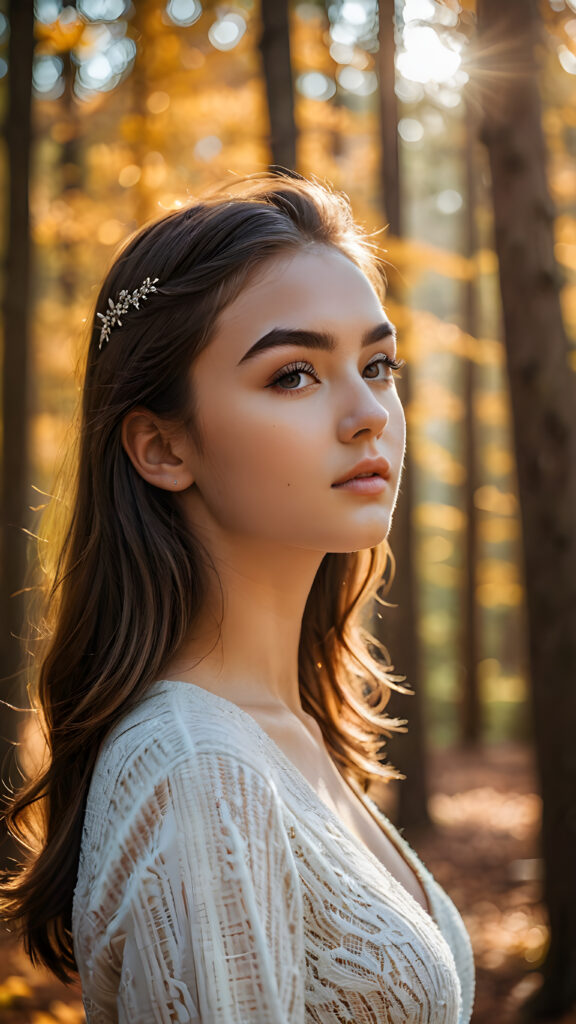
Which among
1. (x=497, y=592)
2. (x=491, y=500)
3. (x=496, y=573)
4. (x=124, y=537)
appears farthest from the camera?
(x=497, y=592)

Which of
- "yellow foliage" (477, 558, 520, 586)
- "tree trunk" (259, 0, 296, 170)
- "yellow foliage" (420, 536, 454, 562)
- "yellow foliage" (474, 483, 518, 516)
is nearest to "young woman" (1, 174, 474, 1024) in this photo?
"tree trunk" (259, 0, 296, 170)

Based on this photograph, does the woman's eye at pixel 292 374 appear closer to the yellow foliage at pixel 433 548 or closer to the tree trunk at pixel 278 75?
the tree trunk at pixel 278 75

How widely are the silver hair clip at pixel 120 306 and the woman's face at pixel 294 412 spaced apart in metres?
0.20

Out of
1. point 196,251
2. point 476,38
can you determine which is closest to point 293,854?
point 196,251

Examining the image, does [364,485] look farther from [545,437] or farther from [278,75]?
[278,75]

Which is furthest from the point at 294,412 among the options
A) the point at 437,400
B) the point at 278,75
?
the point at 437,400

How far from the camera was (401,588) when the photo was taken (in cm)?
784

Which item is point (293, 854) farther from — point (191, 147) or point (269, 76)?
point (191, 147)

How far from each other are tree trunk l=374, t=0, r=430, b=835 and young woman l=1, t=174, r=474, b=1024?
4781mm

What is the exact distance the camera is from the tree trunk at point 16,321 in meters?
6.21

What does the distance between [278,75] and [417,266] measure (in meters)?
1.68

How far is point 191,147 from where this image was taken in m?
8.26

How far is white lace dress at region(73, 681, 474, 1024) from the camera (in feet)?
3.95

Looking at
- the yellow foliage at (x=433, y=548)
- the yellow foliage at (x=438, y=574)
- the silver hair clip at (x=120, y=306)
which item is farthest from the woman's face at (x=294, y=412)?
the yellow foliage at (x=438, y=574)
